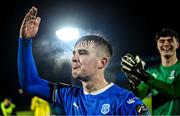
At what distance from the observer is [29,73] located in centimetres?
224

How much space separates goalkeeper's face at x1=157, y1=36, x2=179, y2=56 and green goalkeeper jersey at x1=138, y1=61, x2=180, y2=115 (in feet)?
0.27

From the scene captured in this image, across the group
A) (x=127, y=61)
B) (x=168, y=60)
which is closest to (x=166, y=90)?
(x=168, y=60)

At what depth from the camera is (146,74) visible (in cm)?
223

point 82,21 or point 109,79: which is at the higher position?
point 82,21

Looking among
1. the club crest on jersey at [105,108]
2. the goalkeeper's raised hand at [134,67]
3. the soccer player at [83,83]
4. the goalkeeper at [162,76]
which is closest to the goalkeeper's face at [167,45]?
the goalkeeper at [162,76]

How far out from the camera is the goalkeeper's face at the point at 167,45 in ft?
7.40

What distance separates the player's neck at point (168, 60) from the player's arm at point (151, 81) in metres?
0.11

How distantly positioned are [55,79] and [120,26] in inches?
20.2

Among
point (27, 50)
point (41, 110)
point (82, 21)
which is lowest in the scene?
point (41, 110)

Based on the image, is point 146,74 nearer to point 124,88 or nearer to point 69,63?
point 124,88

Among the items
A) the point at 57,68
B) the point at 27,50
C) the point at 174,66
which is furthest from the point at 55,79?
the point at 174,66

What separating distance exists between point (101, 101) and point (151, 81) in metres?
0.32

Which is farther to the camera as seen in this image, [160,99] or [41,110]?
[41,110]

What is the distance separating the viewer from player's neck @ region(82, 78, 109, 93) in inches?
87.1
